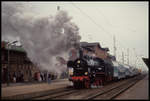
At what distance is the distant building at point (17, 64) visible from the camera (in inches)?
1203

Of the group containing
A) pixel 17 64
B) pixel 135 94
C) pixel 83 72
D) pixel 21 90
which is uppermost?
pixel 17 64

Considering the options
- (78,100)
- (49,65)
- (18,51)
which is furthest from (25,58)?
(78,100)

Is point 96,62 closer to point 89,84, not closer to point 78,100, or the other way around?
point 89,84

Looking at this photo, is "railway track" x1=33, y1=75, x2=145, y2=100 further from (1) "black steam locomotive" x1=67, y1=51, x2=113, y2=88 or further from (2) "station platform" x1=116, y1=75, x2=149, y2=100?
(1) "black steam locomotive" x1=67, y1=51, x2=113, y2=88

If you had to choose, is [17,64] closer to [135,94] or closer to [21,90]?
[21,90]

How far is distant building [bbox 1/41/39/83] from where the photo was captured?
30.5 m

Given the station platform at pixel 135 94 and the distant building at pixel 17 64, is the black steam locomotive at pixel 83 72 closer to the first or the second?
the station platform at pixel 135 94

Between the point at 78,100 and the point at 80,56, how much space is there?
8.39m

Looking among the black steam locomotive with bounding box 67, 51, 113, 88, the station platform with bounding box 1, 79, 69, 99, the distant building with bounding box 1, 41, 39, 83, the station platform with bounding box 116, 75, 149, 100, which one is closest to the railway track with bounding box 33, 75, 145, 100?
the station platform with bounding box 116, 75, 149, 100

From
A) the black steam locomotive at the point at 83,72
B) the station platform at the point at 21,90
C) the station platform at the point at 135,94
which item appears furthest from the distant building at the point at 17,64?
the station platform at the point at 135,94

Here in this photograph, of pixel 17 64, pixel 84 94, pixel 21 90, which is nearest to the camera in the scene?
pixel 84 94

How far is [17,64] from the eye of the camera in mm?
33000

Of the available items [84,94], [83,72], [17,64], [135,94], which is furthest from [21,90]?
[17,64]

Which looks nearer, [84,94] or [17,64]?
[84,94]
